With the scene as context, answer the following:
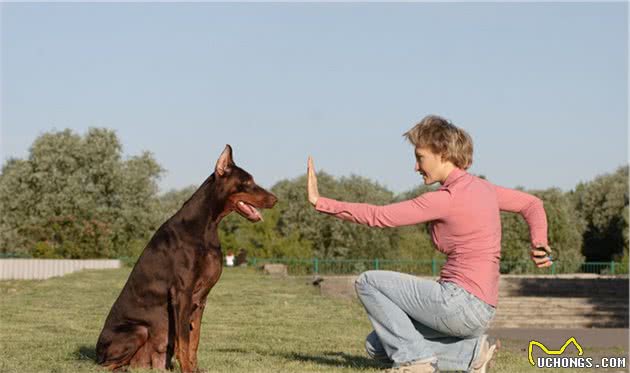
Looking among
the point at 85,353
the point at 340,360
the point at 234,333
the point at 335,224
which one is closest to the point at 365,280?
the point at 340,360

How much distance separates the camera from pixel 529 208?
719 cm

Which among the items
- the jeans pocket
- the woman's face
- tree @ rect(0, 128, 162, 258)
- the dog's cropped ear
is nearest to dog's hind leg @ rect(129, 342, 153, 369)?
the dog's cropped ear

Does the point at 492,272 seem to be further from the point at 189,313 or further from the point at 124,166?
the point at 124,166

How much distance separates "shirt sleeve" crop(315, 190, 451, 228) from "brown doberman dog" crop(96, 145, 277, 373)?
1.04m

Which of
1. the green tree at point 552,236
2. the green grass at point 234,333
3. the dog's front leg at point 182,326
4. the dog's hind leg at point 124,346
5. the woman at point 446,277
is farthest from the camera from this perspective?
the green tree at point 552,236

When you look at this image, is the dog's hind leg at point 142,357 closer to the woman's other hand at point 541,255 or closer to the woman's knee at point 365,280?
the woman's knee at point 365,280

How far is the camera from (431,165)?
22.1ft

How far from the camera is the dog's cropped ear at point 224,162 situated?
7297mm

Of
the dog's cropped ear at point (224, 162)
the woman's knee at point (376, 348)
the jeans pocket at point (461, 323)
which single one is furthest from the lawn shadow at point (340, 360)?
the dog's cropped ear at point (224, 162)

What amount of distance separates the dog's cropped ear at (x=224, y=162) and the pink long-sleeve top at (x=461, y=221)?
3.93ft

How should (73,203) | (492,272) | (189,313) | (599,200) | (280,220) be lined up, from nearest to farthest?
1. (492,272)
2. (189,313)
3. (73,203)
4. (599,200)
5. (280,220)

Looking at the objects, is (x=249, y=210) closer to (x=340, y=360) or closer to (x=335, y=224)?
(x=340, y=360)

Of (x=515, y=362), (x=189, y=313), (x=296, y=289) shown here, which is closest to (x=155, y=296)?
(x=189, y=313)

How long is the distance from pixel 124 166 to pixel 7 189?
7.88m
